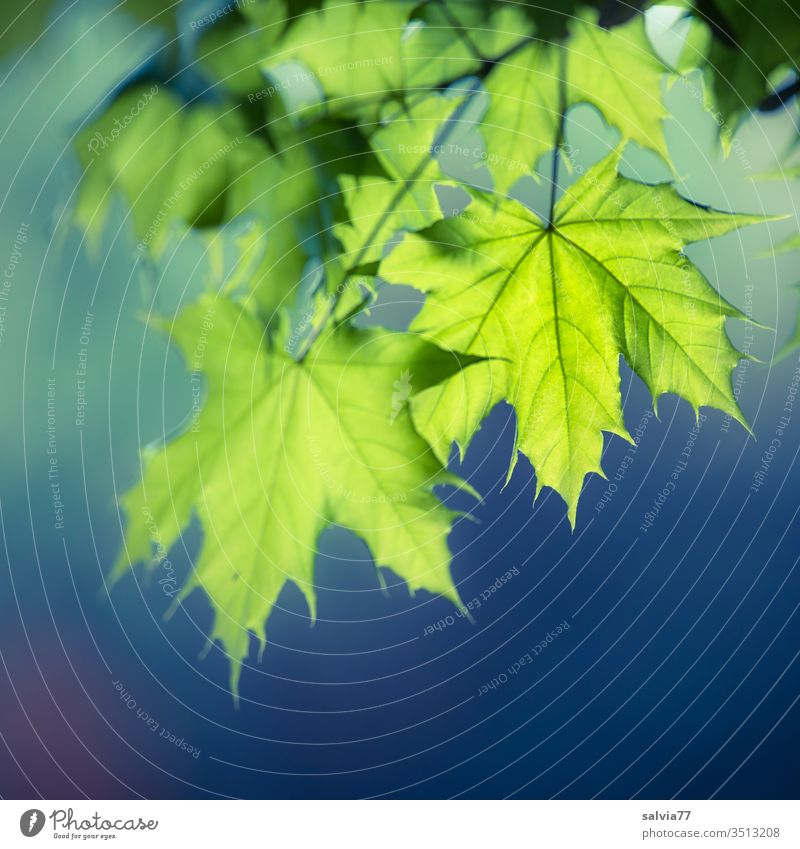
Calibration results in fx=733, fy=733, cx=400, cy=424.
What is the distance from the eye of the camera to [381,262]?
1.27 feet

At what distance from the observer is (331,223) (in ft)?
1.26

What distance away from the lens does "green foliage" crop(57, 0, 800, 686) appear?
0.38 m

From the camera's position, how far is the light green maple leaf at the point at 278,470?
1.27ft

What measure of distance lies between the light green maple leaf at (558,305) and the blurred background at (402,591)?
0.06 ft

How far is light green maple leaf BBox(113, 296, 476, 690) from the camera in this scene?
0.39 meters

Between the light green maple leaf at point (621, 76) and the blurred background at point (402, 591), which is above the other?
the light green maple leaf at point (621, 76)
